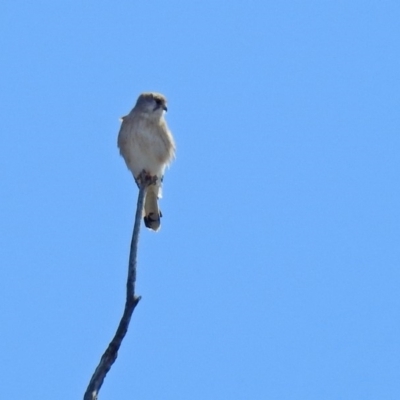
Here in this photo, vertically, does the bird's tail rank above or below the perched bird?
below

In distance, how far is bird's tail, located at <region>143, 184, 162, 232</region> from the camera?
9.04 m

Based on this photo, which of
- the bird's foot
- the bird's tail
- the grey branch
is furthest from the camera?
the bird's tail

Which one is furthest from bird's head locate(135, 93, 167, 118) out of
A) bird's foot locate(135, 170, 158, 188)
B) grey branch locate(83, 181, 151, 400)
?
grey branch locate(83, 181, 151, 400)

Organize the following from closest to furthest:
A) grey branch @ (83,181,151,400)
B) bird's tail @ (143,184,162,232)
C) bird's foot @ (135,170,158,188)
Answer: grey branch @ (83,181,151,400)
bird's foot @ (135,170,158,188)
bird's tail @ (143,184,162,232)

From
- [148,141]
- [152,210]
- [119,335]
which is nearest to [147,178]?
[148,141]

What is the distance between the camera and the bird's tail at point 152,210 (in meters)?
9.04

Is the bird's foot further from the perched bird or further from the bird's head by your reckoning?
the bird's head

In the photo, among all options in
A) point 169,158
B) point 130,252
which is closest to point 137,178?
point 169,158

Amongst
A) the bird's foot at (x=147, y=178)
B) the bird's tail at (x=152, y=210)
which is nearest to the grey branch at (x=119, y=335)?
the bird's foot at (x=147, y=178)

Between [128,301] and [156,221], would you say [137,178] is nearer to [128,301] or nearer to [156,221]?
[156,221]

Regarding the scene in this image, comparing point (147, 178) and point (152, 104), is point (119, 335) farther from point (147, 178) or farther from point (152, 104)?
point (152, 104)

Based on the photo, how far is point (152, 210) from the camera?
29.9 ft

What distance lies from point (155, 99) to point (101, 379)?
4651 millimetres

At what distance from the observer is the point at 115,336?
15.9ft
